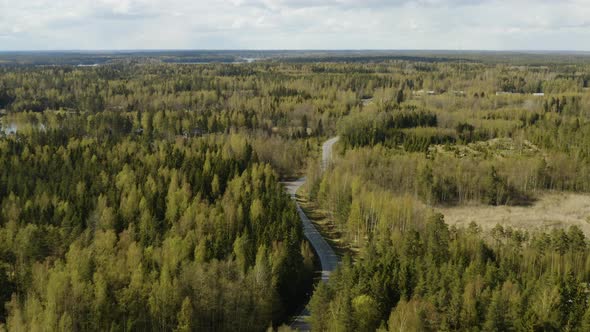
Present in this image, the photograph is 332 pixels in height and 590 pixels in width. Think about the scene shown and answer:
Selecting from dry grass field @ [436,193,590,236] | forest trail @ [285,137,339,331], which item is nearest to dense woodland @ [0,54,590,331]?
forest trail @ [285,137,339,331]

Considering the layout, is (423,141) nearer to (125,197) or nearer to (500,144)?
(500,144)

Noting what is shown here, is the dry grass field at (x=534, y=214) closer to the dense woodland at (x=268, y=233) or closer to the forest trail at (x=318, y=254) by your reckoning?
the dense woodland at (x=268, y=233)

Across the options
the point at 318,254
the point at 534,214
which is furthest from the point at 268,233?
the point at 534,214

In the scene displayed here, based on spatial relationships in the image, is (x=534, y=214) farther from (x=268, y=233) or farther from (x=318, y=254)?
(x=268, y=233)

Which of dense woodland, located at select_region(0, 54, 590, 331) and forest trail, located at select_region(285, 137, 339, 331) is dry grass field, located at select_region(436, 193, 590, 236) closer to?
dense woodland, located at select_region(0, 54, 590, 331)

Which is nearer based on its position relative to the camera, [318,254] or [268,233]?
[268,233]

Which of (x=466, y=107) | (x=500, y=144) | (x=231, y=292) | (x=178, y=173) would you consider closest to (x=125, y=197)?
(x=178, y=173)
